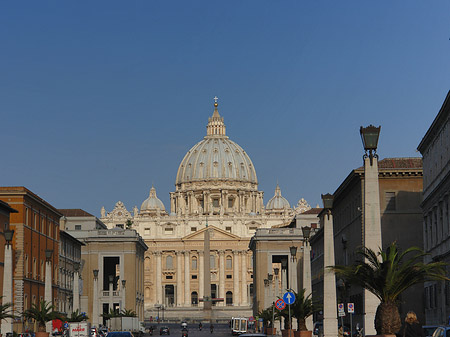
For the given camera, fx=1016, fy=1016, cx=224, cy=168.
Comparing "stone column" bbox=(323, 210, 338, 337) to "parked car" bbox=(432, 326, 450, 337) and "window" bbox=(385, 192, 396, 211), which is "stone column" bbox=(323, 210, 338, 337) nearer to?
"parked car" bbox=(432, 326, 450, 337)

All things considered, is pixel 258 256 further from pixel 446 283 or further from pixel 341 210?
pixel 446 283

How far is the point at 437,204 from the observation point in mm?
55031

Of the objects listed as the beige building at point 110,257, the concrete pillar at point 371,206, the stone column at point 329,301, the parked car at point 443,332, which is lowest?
the parked car at point 443,332

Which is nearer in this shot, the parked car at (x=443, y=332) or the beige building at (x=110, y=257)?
the parked car at (x=443, y=332)

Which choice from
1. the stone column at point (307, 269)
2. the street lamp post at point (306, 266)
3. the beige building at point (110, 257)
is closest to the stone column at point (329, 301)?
the street lamp post at point (306, 266)

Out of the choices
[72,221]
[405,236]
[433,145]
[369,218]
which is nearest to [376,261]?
[369,218]

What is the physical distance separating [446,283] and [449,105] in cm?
951

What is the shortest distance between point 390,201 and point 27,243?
28.4 m

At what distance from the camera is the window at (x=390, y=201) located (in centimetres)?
7081

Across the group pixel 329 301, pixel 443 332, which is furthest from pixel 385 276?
pixel 329 301

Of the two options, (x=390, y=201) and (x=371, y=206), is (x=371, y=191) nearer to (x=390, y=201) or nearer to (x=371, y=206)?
(x=371, y=206)

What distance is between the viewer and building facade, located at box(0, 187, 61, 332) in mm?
76750

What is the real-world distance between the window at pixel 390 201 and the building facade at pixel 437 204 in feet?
30.9

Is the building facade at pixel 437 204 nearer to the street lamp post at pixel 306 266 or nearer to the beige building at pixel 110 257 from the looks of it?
the street lamp post at pixel 306 266
